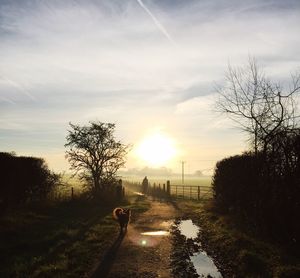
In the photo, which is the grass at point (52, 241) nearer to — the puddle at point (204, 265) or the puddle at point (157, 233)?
the puddle at point (157, 233)

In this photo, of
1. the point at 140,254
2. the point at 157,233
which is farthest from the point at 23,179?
the point at 140,254

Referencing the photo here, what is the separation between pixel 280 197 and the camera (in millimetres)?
11914

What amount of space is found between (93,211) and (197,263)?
13.9m

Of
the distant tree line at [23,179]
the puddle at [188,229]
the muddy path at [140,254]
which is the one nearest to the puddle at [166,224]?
the muddy path at [140,254]

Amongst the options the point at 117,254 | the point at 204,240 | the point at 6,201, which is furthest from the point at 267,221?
the point at 6,201

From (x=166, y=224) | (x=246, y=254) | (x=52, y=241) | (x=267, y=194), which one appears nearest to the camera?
(x=246, y=254)

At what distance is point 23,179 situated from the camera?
21047mm

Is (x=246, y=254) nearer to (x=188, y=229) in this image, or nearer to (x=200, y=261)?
(x=200, y=261)

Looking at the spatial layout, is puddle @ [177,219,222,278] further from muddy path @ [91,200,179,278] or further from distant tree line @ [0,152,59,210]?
distant tree line @ [0,152,59,210]

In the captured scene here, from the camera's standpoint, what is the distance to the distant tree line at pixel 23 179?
18828mm

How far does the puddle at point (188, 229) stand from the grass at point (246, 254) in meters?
0.44

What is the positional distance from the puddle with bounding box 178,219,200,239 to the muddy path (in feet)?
2.34

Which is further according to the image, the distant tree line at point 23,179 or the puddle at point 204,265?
the distant tree line at point 23,179

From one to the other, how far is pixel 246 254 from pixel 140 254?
317 cm
